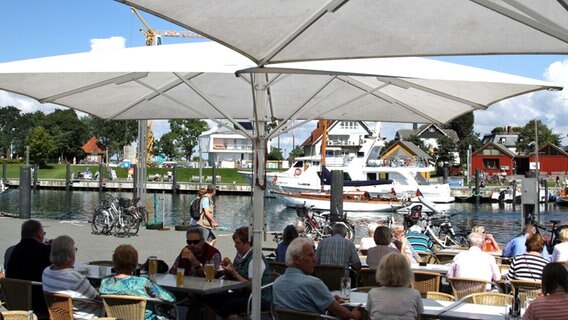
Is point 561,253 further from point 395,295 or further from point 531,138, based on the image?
point 531,138

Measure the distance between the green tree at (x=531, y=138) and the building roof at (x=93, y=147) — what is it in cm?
6979

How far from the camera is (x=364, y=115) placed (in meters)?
9.98

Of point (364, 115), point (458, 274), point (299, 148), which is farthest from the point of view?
point (299, 148)

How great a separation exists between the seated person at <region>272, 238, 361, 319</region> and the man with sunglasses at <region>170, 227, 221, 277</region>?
1.94 m

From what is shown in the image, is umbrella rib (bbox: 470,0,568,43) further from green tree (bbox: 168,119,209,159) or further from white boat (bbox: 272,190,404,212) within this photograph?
green tree (bbox: 168,119,209,159)

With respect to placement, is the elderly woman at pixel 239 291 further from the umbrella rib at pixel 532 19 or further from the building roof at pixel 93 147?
the building roof at pixel 93 147

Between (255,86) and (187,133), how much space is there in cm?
10216

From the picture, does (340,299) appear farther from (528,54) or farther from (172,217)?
(172,217)

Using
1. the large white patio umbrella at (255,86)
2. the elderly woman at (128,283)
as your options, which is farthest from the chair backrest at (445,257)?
the elderly woman at (128,283)

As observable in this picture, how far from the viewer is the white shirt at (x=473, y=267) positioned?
7.15 m

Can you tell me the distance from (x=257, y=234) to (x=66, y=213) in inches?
1562

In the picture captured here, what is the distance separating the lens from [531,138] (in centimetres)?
9712

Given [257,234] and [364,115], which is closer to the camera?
[257,234]

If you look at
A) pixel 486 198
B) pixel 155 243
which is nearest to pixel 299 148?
pixel 486 198
